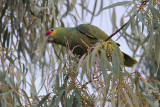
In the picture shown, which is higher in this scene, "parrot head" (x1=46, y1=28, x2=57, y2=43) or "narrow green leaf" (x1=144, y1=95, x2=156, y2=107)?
"parrot head" (x1=46, y1=28, x2=57, y2=43)

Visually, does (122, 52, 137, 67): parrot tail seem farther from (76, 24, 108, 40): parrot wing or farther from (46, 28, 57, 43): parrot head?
(46, 28, 57, 43): parrot head

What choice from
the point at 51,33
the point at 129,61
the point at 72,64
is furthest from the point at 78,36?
the point at 72,64

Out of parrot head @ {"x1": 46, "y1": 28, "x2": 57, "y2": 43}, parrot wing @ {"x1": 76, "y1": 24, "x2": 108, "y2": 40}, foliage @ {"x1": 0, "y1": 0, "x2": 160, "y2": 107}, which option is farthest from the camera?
parrot wing @ {"x1": 76, "y1": 24, "x2": 108, "y2": 40}

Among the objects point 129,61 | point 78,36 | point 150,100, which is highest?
point 78,36

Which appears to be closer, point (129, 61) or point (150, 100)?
point (150, 100)

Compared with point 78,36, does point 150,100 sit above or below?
below

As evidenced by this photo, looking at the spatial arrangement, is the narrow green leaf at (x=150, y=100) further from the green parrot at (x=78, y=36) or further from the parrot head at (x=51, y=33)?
the parrot head at (x=51, y=33)

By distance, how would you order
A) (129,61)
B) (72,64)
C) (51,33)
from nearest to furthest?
(72,64)
(51,33)
(129,61)

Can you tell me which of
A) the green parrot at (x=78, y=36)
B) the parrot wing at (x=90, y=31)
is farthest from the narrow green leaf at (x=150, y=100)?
the parrot wing at (x=90, y=31)

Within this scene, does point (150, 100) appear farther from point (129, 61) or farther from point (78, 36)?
point (78, 36)

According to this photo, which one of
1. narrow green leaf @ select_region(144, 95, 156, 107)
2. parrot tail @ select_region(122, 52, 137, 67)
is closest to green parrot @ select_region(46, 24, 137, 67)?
parrot tail @ select_region(122, 52, 137, 67)

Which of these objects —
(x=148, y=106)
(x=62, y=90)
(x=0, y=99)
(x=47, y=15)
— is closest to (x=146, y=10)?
(x=148, y=106)

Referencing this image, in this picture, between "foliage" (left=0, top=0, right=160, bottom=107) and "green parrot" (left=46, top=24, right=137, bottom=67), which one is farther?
"green parrot" (left=46, top=24, right=137, bottom=67)

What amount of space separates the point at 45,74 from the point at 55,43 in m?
0.30
